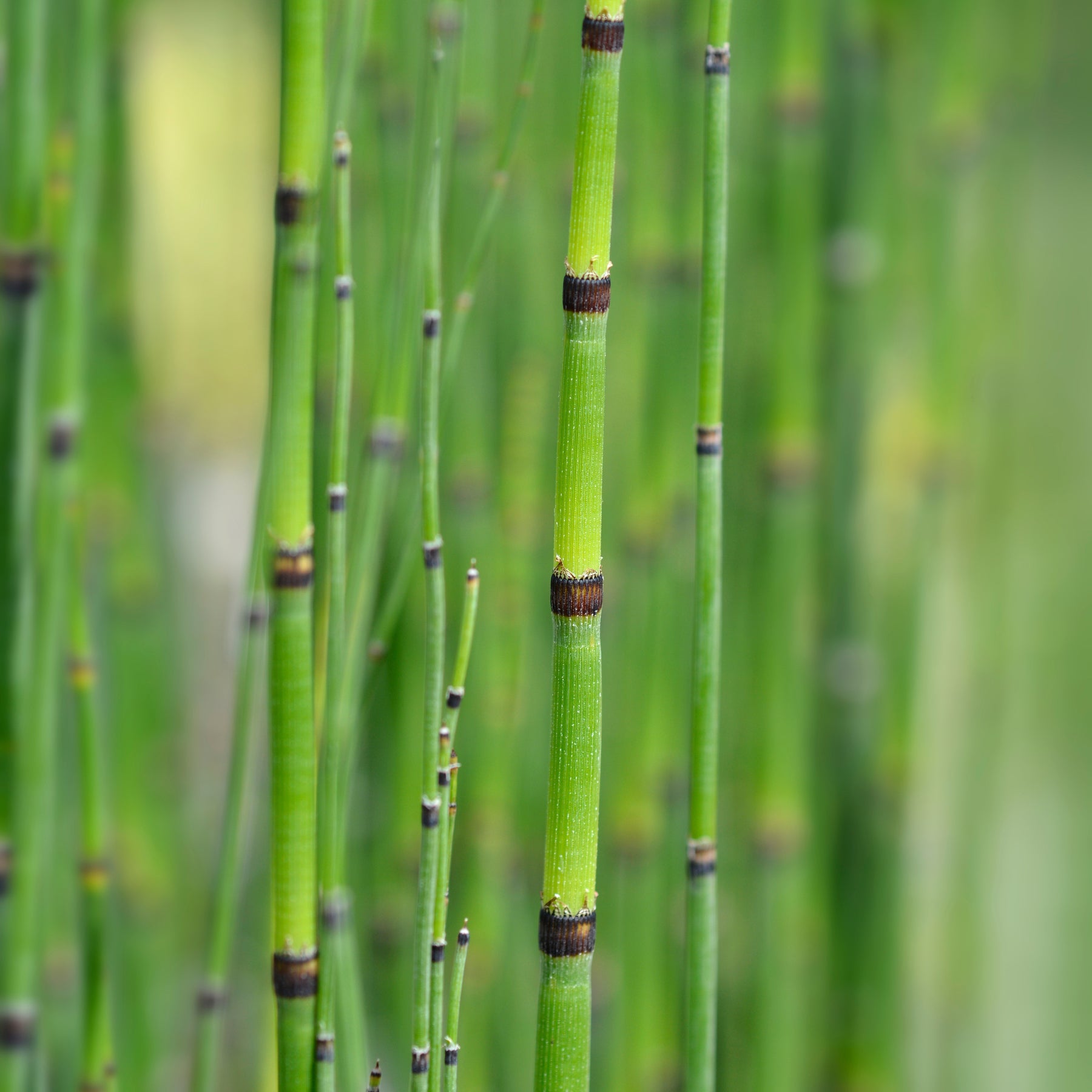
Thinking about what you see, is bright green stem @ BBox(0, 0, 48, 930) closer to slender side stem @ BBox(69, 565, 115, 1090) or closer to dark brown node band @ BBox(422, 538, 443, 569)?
slender side stem @ BBox(69, 565, 115, 1090)

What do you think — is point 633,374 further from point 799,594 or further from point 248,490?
point 248,490

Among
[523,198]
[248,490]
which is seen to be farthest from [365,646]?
[248,490]

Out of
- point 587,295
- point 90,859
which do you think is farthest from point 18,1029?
point 587,295

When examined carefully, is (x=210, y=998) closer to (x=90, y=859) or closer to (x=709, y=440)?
(x=90, y=859)

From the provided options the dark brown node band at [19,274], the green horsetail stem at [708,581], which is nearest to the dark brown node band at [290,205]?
the green horsetail stem at [708,581]

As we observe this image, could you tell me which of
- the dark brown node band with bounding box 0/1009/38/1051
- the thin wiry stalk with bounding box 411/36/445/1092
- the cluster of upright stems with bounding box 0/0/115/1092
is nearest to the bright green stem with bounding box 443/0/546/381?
the thin wiry stalk with bounding box 411/36/445/1092
